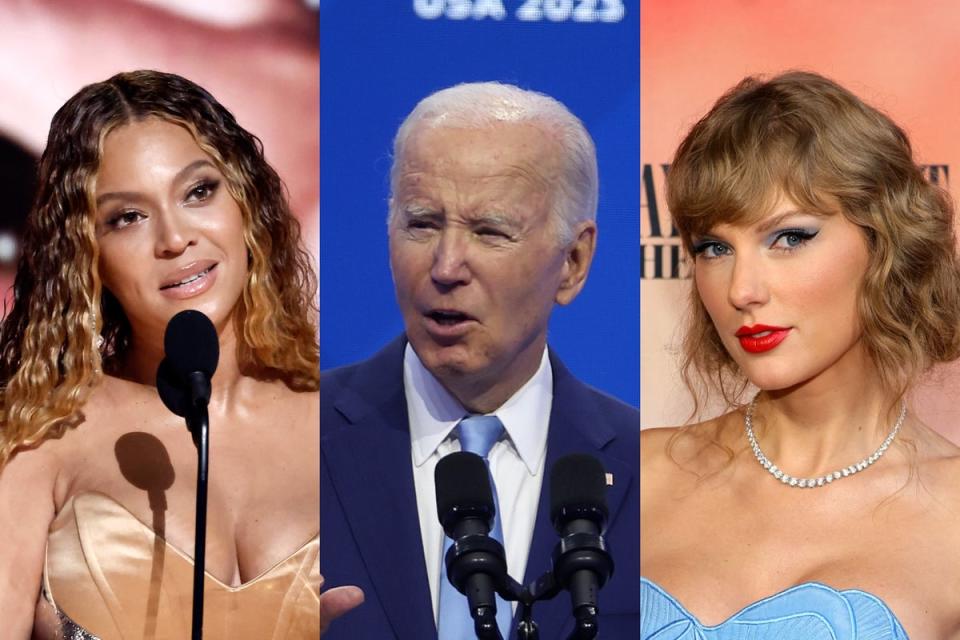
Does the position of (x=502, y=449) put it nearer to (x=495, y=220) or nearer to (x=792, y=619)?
(x=495, y=220)

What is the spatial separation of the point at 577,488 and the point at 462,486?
0.21 m

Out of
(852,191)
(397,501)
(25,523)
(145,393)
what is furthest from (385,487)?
(852,191)

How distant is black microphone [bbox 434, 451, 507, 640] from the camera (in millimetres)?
2363

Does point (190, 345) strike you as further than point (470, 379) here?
No

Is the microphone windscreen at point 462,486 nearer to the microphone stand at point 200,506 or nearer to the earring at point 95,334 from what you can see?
the microphone stand at point 200,506

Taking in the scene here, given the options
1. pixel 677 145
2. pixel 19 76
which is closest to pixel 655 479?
pixel 677 145

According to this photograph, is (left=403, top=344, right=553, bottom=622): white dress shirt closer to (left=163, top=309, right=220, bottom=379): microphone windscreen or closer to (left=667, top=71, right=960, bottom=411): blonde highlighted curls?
(left=667, top=71, right=960, bottom=411): blonde highlighted curls

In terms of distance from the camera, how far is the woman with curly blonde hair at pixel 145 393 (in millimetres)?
3000

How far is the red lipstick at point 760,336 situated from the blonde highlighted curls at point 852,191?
0.62 ft

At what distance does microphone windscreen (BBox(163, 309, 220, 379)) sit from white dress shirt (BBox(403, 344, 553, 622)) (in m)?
0.64

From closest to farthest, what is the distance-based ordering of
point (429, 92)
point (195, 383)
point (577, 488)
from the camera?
point (577, 488)
point (195, 383)
point (429, 92)

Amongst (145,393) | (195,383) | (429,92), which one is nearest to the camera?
(195,383)

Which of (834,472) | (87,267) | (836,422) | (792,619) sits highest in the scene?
(87,267)

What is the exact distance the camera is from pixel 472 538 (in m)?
2.43
